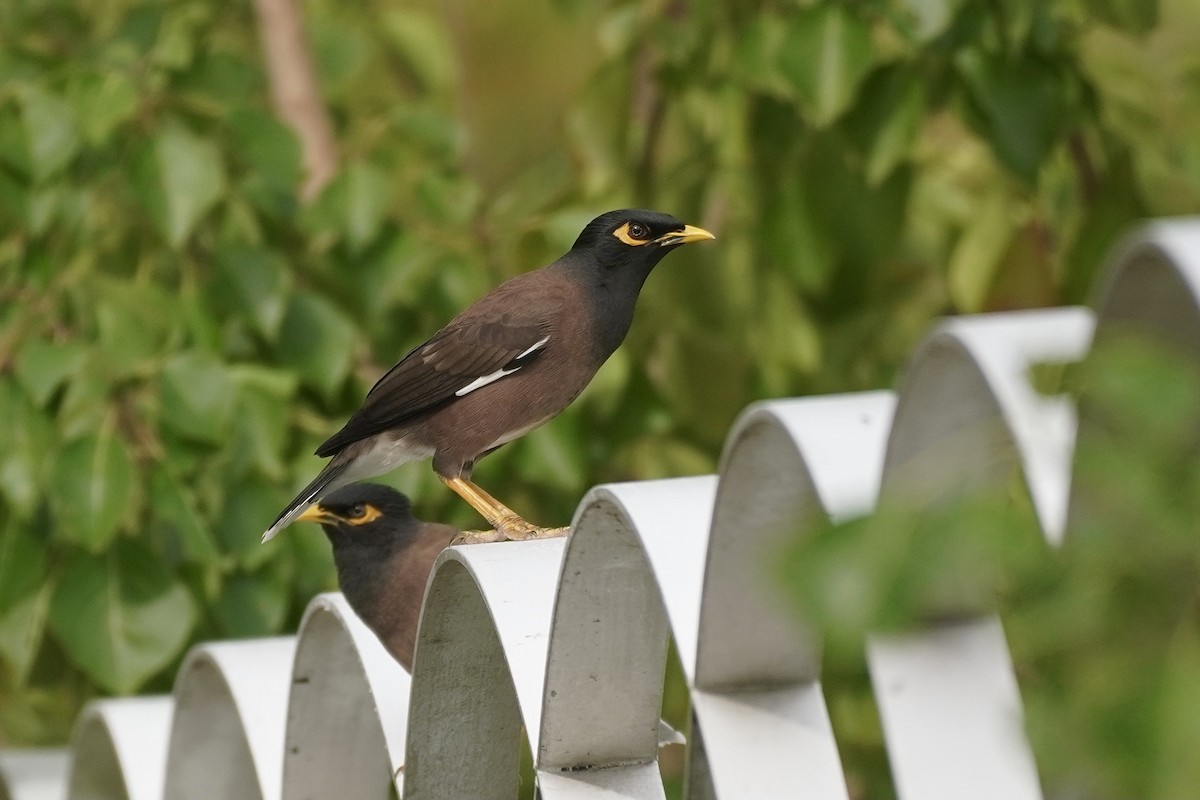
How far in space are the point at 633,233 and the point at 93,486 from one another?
114 centimetres

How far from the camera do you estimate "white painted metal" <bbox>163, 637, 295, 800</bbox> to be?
6.50ft

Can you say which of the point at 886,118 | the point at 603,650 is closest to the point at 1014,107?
the point at 886,118

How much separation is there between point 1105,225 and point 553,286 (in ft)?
5.21

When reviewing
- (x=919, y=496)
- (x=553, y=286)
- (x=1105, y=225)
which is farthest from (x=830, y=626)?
(x=1105, y=225)

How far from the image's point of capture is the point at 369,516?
2.50 metres

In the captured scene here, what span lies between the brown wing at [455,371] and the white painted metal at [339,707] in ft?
1.44

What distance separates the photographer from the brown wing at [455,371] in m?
2.30

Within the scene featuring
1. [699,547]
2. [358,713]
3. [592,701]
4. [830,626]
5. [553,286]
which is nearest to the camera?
[830,626]

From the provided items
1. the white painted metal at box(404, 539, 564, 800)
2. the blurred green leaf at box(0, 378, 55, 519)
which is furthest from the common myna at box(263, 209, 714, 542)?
the blurred green leaf at box(0, 378, 55, 519)

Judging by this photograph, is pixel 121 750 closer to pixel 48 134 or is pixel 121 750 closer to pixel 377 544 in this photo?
pixel 377 544

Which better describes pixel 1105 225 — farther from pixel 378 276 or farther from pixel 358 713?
pixel 358 713

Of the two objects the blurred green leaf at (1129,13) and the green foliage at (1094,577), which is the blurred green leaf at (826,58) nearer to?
the blurred green leaf at (1129,13)

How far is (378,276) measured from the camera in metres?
3.29

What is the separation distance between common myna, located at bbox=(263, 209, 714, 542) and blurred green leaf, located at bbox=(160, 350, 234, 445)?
0.56 metres
